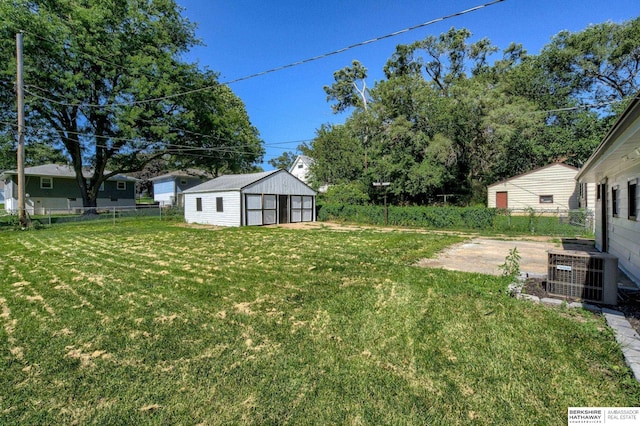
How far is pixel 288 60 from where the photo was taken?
8.28 metres

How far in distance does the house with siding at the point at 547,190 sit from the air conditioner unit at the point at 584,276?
17.5 m

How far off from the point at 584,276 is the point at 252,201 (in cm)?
1438

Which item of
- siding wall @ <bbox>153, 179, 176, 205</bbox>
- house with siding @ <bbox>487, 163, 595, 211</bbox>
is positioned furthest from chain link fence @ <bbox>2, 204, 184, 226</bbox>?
house with siding @ <bbox>487, 163, 595, 211</bbox>

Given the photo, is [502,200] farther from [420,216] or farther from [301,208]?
[301,208]

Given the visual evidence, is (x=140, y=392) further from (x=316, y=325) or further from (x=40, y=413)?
(x=316, y=325)

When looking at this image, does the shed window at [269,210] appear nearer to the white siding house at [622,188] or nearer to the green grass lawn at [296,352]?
the green grass lawn at [296,352]

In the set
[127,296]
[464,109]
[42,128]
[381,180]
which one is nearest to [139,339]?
[127,296]

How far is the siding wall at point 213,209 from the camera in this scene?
15.9m

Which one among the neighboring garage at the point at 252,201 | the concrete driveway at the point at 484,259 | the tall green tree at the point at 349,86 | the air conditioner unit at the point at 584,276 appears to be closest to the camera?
the air conditioner unit at the point at 584,276

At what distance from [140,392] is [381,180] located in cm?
1934

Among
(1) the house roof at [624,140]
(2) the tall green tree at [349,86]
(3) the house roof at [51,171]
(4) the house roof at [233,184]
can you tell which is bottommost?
(1) the house roof at [624,140]

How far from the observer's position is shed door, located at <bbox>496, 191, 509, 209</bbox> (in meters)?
20.3

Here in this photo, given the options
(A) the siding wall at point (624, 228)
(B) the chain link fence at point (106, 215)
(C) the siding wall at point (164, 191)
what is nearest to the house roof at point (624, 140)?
(A) the siding wall at point (624, 228)

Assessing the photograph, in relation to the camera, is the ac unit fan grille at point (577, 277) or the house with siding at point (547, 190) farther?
the house with siding at point (547, 190)
